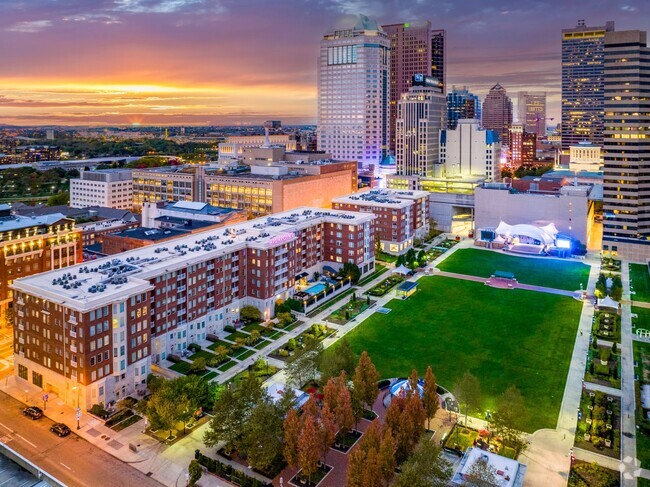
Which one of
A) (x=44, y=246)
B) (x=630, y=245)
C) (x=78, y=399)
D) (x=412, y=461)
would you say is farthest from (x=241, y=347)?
(x=630, y=245)

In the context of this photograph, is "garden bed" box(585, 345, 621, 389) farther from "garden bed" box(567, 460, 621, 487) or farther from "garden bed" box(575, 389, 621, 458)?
"garden bed" box(567, 460, 621, 487)

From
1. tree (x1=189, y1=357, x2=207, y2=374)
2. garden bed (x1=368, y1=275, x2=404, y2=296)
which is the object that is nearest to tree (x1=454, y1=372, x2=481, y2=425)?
tree (x1=189, y1=357, x2=207, y2=374)

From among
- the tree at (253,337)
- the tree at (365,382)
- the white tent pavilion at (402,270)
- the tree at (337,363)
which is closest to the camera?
the tree at (365,382)

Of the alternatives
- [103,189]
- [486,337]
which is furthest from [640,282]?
[103,189]

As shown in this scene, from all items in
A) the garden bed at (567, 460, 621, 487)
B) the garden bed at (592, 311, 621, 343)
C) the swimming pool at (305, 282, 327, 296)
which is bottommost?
the garden bed at (567, 460, 621, 487)

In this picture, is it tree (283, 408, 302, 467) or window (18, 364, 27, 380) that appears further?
window (18, 364, 27, 380)

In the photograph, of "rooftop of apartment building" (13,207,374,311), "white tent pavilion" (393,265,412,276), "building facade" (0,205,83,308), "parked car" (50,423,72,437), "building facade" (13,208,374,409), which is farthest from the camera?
"white tent pavilion" (393,265,412,276)

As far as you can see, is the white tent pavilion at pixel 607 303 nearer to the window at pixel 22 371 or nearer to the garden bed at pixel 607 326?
the garden bed at pixel 607 326

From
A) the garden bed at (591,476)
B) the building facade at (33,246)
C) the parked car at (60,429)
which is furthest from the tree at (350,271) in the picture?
the parked car at (60,429)
